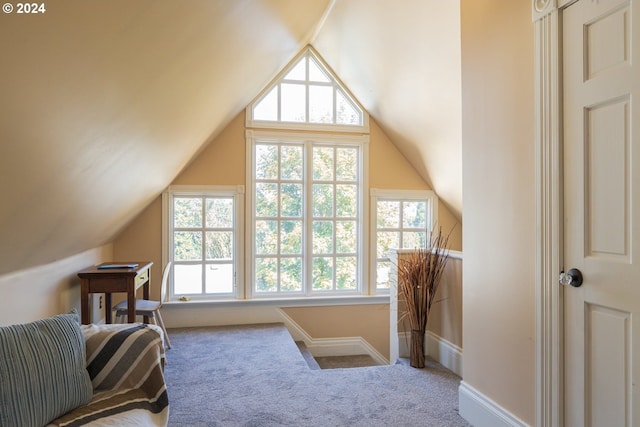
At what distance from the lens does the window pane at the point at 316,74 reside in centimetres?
459

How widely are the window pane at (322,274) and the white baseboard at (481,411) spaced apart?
242cm

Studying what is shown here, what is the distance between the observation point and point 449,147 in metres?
3.78

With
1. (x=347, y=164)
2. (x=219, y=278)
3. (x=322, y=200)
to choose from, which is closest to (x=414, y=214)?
(x=347, y=164)

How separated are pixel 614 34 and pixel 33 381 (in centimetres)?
250

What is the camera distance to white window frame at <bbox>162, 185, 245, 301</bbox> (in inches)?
168

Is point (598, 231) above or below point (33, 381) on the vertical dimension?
above

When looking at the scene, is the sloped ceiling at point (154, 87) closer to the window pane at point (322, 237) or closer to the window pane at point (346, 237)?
the window pane at point (346, 237)

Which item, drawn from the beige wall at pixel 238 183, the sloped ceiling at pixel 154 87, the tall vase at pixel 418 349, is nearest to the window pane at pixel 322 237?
the beige wall at pixel 238 183

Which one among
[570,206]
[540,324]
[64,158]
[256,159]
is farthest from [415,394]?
[256,159]

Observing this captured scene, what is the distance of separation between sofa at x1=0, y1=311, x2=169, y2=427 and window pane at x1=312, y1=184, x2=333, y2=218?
9.31 ft

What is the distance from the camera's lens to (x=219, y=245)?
4.39 metres

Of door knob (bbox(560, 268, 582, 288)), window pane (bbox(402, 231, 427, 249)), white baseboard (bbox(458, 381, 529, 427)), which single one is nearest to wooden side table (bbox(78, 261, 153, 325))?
white baseboard (bbox(458, 381, 529, 427))

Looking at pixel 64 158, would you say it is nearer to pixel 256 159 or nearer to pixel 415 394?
pixel 415 394

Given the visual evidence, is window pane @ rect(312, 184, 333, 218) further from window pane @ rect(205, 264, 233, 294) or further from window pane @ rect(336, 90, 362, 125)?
window pane @ rect(205, 264, 233, 294)
